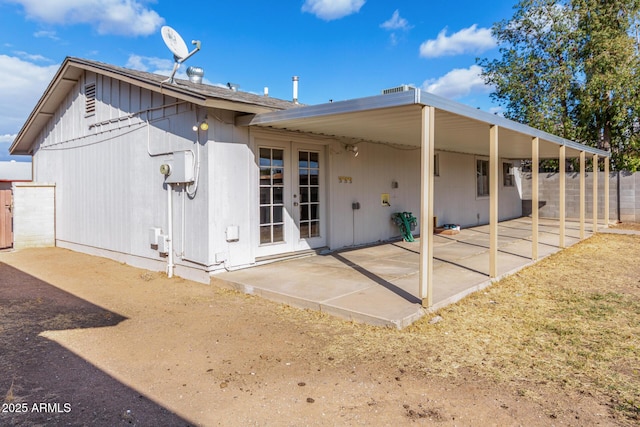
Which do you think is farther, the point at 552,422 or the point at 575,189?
the point at 575,189

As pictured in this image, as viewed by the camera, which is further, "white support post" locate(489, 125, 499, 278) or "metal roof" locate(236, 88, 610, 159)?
"white support post" locate(489, 125, 499, 278)

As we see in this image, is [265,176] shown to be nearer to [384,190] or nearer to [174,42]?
[174,42]

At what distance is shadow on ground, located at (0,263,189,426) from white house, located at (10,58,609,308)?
6.69 feet

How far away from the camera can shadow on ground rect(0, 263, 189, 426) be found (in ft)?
7.93

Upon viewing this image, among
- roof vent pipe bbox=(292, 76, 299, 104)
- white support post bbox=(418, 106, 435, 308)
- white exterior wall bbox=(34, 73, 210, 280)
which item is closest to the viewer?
white support post bbox=(418, 106, 435, 308)

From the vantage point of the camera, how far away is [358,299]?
456cm

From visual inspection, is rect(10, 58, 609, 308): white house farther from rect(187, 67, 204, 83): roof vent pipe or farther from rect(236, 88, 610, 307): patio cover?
rect(187, 67, 204, 83): roof vent pipe

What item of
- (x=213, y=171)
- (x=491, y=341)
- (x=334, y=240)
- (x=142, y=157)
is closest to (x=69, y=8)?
(x=142, y=157)

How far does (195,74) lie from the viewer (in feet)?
29.0

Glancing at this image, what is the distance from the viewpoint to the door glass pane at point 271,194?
6.59 meters

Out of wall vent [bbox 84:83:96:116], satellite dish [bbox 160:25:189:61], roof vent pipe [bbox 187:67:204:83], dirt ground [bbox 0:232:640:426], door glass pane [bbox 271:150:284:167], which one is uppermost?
roof vent pipe [bbox 187:67:204:83]

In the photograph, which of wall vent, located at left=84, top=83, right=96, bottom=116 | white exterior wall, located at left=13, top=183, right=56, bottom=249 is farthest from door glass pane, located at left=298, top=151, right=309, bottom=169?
white exterior wall, located at left=13, top=183, right=56, bottom=249

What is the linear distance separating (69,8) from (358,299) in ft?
34.9

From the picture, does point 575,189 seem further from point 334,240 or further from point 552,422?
point 552,422
